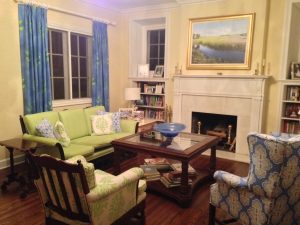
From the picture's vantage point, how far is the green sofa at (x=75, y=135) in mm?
3359

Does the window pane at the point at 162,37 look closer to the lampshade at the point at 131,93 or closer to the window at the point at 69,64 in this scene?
the lampshade at the point at 131,93

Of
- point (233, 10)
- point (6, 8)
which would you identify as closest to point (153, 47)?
point (233, 10)

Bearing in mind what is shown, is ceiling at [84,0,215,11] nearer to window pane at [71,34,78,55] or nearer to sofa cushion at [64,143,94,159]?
window pane at [71,34,78,55]

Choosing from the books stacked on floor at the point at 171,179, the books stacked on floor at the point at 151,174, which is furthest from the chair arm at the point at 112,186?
the books stacked on floor at the point at 151,174

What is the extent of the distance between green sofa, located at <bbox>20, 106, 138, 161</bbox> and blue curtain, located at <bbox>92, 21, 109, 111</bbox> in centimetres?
73

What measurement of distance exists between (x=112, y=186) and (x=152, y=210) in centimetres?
101

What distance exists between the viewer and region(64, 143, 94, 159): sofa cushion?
337 centimetres

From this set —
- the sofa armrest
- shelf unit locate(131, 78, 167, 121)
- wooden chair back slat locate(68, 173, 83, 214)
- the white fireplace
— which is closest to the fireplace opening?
the white fireplace

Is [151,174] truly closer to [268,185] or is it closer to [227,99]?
[268,185]

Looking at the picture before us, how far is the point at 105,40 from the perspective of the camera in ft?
18.1

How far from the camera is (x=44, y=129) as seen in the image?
349cm

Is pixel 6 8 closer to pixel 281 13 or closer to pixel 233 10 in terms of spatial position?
pixel 233 10

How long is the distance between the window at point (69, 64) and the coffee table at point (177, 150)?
6.71ft

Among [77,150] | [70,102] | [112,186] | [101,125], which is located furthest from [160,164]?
[70,102]
